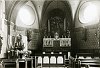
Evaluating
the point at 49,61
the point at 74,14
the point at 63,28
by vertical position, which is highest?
the point at 74,14

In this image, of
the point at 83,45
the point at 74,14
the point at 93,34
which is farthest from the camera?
the point at 74,14

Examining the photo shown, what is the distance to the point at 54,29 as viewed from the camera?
19.8 m

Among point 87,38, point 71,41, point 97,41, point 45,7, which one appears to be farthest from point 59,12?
point 97,41

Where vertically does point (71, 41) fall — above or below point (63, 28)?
below

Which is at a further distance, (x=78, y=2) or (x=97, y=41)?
(x=78, y=2)

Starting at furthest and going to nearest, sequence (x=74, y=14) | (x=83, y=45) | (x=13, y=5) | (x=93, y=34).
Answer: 1. (x=74, y=14)
2. (x=83, y=45)
3. (x=93, y=34)
4. (x=13, y=5)

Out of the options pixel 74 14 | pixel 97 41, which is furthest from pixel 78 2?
pixel 97 41

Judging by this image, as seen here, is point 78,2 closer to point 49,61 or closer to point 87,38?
point 87,38

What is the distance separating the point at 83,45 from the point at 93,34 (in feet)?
6.20

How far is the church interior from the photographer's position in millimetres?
15469

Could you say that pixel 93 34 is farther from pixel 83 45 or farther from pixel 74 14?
pixel 74 14

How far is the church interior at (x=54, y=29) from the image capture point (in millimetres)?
15469

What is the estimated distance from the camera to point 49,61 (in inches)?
654

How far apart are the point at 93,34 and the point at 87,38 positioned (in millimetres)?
866
